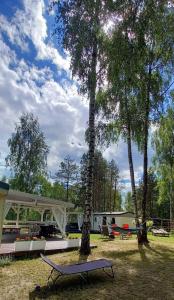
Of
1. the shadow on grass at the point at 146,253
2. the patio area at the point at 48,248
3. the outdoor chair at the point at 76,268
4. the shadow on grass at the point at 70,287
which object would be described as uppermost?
the outdoor chair at the point at 76,268

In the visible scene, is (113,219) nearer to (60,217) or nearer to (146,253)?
(60,217)

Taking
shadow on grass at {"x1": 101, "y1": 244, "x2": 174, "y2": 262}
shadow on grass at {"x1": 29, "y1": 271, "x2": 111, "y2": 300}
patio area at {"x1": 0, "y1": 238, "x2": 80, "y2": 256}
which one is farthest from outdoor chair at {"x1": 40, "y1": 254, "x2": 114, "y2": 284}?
patio area at {"x1": 0, "y1": 238, "x2": 80, "y2": 256}

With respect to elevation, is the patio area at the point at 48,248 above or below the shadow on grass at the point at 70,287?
above

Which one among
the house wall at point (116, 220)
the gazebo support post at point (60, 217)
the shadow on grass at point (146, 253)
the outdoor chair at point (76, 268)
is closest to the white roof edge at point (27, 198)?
the gazebo support post at point (60, 217)

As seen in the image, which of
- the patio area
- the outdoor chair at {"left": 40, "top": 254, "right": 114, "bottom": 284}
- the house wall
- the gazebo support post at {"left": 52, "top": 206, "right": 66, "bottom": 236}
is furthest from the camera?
the house wall

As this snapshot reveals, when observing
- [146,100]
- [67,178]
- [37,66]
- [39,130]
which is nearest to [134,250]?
[146,100]

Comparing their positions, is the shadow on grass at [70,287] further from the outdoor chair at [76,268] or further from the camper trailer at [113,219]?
the camper trailer at [113,219]

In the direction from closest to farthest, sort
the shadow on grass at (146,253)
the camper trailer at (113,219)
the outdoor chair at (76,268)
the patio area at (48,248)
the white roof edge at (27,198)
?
the outdoor chair at (76,268), the patio area at (48,248), the shadow on grass at (146,253), the white roof edge at (27,198), the camper trailer at (113,219)

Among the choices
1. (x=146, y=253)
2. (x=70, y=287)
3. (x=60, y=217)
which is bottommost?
(x=70, y=287)

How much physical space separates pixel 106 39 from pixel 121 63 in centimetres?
216

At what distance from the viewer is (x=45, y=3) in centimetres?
1131

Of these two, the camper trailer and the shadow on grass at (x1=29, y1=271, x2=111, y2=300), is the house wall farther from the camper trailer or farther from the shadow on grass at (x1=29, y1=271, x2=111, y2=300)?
the shadow on grass at (x1=29, y1=271, x2=111, y2=300)

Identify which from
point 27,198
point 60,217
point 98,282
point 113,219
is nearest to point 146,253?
point 98,282

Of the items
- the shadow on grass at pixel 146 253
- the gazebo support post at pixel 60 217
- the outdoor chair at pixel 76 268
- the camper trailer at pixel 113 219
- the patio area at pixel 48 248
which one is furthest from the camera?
the camper trailer at pixel 113 219
